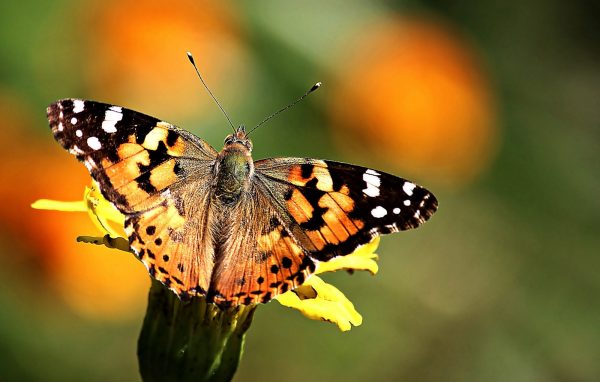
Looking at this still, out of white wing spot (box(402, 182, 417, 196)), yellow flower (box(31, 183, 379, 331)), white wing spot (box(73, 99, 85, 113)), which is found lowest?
yellow flower (box(31, 183, 379, 331))

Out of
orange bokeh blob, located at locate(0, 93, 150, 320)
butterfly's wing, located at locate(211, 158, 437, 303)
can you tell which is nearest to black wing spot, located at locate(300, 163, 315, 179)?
butterfly's wing, located at locate(211, 158, 437, 303)

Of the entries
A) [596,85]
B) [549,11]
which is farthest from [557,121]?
[549,11]

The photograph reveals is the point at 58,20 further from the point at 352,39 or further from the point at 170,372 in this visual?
the point at 170,372

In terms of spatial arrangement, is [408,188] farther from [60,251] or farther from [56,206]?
[60,251]

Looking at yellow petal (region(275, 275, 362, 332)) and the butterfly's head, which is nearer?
yellow petal (region(275, 275, 362, 332))

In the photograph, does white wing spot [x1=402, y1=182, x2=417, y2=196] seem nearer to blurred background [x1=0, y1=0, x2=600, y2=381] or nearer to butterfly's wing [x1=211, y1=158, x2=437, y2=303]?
butterfly's wing [x1=211, y1=158, x2=437, y2=303]

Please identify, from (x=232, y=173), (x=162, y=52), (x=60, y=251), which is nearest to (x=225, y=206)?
(x=232, y=173)

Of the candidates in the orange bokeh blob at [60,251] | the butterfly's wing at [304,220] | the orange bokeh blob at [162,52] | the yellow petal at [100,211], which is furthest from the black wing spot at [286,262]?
the orange bokeh blob at [162,52]

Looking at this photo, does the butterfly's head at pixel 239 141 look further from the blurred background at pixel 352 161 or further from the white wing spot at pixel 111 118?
the blurred background at pixel 352 161
